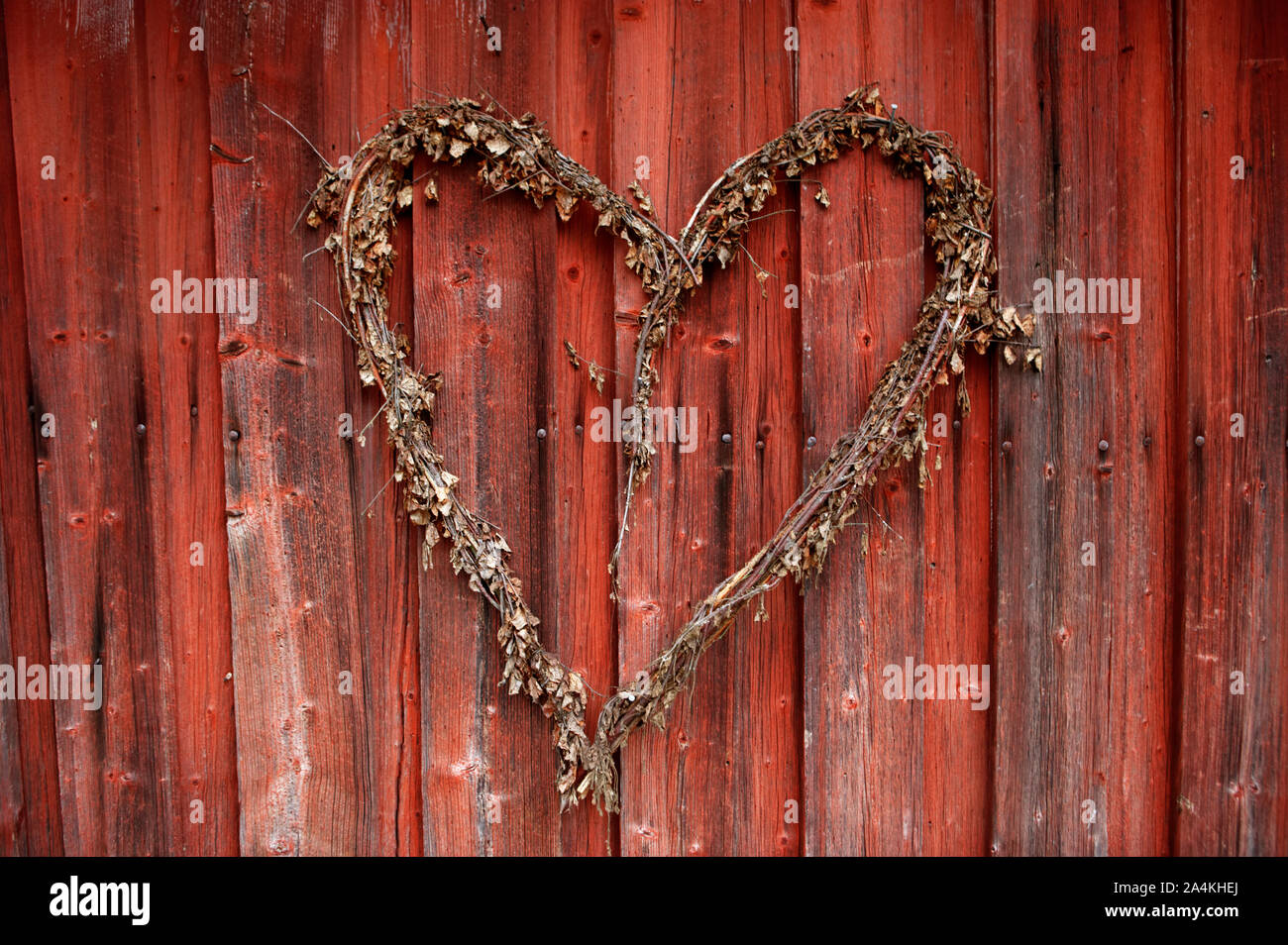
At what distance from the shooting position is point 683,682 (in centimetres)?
162

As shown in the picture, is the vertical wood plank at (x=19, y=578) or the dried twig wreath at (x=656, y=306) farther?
the vertical wood plank at (x=19, y=578)

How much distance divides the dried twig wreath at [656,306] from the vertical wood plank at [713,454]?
74mm

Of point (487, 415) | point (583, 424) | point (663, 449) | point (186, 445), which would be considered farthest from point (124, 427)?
point (663, 449)

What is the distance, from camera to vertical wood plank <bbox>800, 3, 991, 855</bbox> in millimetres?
1602

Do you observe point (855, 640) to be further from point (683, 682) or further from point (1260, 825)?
point (1260, 825)

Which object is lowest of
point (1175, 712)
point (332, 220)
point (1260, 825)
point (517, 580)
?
point (1260, 825)

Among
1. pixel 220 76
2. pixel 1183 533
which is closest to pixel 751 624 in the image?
pixel 1183 533

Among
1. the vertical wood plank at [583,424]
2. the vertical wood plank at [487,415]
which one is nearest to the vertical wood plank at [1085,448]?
the vertical wood plank at [583,424]

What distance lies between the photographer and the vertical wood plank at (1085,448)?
63.1 inches

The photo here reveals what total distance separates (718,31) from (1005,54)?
0.74 meters

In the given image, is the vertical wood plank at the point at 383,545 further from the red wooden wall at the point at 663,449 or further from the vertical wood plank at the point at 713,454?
the vertical wood plank at the point at 713,454

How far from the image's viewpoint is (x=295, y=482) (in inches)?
65.0

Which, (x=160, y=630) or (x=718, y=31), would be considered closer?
(x=718, y=31)

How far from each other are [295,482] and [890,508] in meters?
1.59
